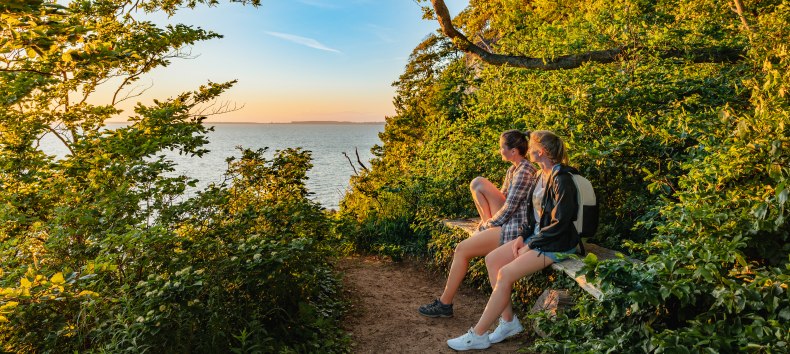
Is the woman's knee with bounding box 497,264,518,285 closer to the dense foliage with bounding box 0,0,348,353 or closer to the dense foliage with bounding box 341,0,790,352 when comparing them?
the dense foliage with bounding box 341,0,790,352

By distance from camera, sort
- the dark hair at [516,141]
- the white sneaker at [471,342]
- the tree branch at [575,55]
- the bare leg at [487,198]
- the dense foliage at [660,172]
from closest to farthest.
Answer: the dense foliage at [660,172] → the white sneaker at [471,342] → the dark hair at [516,141] → the bare leg at [487,198] → the tree branch at [575,55]

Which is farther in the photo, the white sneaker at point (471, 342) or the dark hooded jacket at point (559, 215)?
the white sneaker at point (471, 342)

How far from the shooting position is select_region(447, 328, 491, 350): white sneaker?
3.97 metres

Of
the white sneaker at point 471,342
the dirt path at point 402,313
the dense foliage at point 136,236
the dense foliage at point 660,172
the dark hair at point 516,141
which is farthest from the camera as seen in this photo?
the dark hair at point 516,141

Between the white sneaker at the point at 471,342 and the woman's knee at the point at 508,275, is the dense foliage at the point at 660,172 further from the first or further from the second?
the white sneaker at the point at 471,342

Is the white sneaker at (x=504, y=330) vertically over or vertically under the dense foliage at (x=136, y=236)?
under

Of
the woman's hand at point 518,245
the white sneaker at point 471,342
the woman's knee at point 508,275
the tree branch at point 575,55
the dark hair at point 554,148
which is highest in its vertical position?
the tree branch at point 575,55

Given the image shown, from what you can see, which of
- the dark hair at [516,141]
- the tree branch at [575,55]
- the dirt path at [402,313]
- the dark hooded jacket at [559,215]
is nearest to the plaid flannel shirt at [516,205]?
the dark hair at [516,141]

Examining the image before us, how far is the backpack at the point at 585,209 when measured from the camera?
375 centimetres

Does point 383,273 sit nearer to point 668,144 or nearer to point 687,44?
point 668,144

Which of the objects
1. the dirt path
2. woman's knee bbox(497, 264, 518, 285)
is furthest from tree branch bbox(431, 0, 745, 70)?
woman's knee bbox(497, 264, 518, 285)

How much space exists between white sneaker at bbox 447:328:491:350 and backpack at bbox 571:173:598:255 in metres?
1.24

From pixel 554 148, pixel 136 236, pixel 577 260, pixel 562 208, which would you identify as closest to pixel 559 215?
pixel 562 208

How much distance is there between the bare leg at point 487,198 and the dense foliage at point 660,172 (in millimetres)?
Answer: 867
